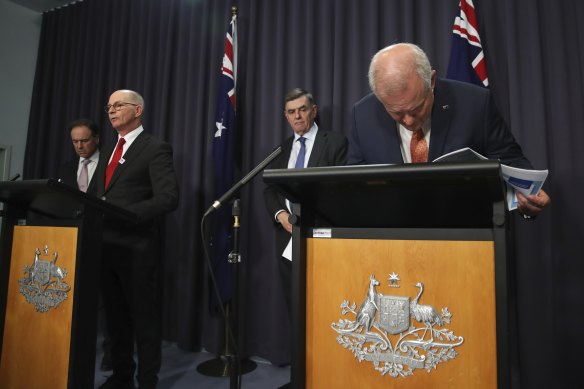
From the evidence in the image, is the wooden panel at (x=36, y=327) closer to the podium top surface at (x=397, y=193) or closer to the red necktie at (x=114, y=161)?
the red necktie at (x=114, y=161)

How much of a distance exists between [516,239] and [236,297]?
5.32 ft

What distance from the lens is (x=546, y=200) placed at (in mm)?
1055

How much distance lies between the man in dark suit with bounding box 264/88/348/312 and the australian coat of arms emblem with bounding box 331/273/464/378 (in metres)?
1.52

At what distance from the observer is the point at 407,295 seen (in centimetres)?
89

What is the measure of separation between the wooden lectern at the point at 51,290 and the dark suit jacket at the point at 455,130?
108 centimetres

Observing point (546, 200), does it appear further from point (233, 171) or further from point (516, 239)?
point (233, 171)

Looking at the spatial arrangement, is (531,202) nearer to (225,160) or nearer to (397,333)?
(397,333)

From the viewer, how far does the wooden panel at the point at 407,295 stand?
2.73 ft

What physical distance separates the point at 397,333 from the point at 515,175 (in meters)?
0.42

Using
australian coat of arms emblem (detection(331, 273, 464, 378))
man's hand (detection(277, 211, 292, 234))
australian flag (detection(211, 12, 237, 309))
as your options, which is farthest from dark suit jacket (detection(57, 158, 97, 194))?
australian coat of arms emblem (detection(331, 273, 464, 378))

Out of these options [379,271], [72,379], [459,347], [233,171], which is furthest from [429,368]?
[233,171]

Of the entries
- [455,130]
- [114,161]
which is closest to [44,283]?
[114,161]

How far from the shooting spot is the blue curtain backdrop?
2.29 m

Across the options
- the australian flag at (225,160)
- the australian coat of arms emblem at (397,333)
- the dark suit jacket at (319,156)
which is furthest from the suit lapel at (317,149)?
the australian coat of arms emblem at (397,333)
